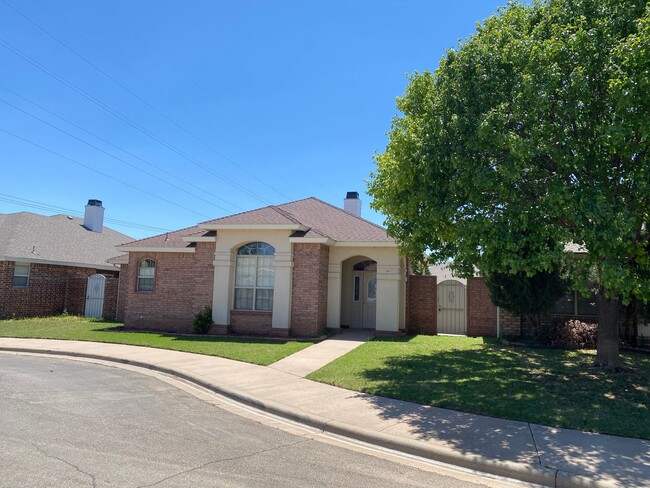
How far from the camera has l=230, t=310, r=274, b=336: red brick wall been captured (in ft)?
54.1

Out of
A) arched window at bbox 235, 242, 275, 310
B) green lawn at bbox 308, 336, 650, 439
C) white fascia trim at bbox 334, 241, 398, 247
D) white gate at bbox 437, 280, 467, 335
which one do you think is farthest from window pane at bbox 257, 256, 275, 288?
white gate at bbox 437, 280, 467, 335

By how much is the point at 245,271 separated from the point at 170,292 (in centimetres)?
349

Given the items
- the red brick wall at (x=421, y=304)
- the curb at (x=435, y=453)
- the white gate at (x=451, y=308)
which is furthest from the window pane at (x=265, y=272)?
the curb at (x=435, y=453)

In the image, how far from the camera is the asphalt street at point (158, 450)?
4617 millimetres

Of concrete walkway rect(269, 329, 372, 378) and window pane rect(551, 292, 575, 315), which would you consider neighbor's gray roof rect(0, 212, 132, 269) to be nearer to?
concrete walkway rect(269, 329, 372, 378)

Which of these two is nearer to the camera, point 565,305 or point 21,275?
point 565,305

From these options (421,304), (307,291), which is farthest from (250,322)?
(421,304)

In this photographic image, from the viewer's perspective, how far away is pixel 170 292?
1847 cm

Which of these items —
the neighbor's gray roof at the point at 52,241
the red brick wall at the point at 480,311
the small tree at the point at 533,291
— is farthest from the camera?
the neighbor's gray roof at the point at 52,241

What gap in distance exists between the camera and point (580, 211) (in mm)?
7535

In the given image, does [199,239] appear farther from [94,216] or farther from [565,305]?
[94,216]

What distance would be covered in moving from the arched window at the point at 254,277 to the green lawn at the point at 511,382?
4.60 meters

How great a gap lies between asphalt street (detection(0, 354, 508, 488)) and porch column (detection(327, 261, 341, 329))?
953 cm

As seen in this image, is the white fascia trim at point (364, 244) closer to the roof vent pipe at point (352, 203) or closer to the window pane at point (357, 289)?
the window pane at point (357, 289)
